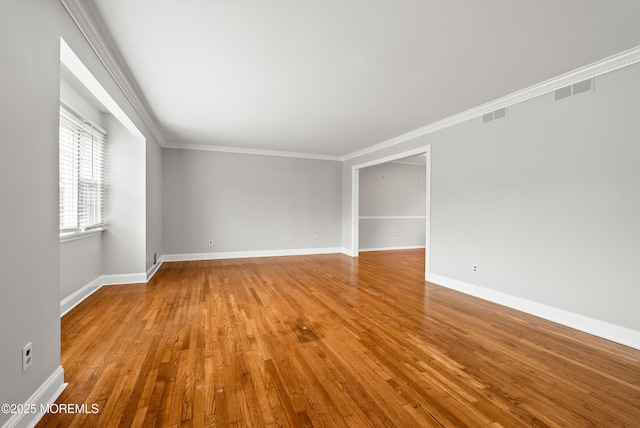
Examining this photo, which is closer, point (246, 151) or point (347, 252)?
point (246, 151)

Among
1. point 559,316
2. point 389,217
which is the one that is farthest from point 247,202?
point 559,316

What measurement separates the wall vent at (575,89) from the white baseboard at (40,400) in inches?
197

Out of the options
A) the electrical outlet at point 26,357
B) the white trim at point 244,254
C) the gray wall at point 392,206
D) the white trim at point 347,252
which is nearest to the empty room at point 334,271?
the electrical outlet at point 26,357

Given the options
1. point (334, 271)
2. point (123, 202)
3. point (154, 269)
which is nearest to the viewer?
point (123, 202)

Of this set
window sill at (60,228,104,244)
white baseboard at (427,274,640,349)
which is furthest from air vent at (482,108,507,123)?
window sill at (60,228,104,244)

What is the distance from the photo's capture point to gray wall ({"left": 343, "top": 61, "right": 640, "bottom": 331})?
2670 mm

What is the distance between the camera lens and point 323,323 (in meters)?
3.03

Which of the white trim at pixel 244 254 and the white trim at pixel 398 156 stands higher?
the white trim at pixel 398 156

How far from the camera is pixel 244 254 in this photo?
700 cm

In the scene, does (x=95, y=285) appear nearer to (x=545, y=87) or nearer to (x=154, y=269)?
(x=154, y=269)

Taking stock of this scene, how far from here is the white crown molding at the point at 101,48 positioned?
6.49ft

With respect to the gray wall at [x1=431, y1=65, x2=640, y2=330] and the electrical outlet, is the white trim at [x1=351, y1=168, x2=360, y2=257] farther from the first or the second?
the electrical outlet

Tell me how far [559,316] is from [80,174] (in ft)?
19.8

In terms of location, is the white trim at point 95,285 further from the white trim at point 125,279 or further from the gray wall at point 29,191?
the gray wall at point 29,191
